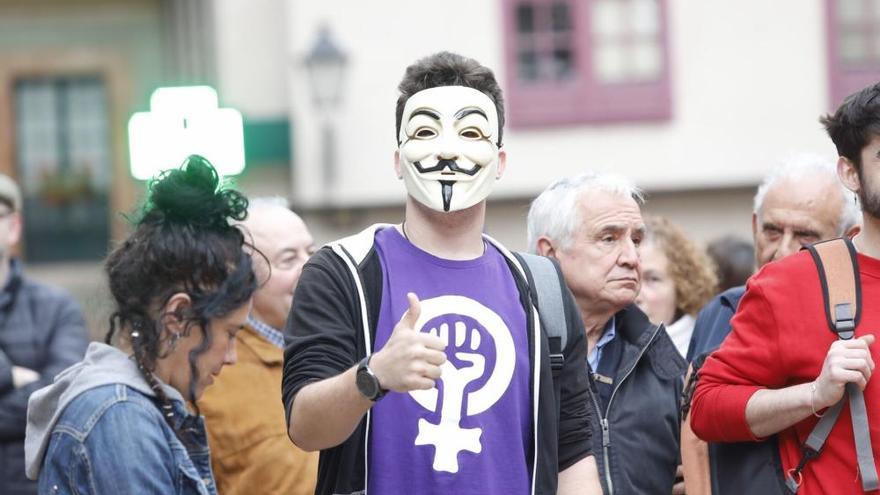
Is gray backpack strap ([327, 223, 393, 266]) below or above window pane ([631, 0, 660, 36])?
below

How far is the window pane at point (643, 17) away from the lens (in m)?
13.2

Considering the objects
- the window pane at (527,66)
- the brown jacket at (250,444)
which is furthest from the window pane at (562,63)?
the brown jacket at (250,444)

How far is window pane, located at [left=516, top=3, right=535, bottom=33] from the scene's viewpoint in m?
13.1

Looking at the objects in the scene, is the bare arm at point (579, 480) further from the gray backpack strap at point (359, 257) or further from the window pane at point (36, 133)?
the window pane at point (36, 133)

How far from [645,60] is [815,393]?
33.3 ft

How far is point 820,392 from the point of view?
331 cm

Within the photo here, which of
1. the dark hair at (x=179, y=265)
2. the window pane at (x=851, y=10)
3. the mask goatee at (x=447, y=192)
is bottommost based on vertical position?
the dark hair at (x=179, y=265)

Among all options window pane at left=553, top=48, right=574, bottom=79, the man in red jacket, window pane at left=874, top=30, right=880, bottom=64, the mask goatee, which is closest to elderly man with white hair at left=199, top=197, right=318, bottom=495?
the mask goatee

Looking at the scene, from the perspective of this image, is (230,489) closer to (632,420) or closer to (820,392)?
(632,420)

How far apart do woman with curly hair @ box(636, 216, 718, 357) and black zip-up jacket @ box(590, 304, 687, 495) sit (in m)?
1.09

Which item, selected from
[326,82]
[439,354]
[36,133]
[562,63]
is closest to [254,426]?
[439,354]

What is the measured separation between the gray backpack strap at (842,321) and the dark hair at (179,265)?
1.36 metres

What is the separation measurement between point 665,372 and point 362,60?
8829 mm

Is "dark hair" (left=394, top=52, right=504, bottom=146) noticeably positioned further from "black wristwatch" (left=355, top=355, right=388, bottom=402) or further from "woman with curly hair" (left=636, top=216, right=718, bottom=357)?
"woman with curly hair" (left=636, top=216, right=718, bottom=357)
